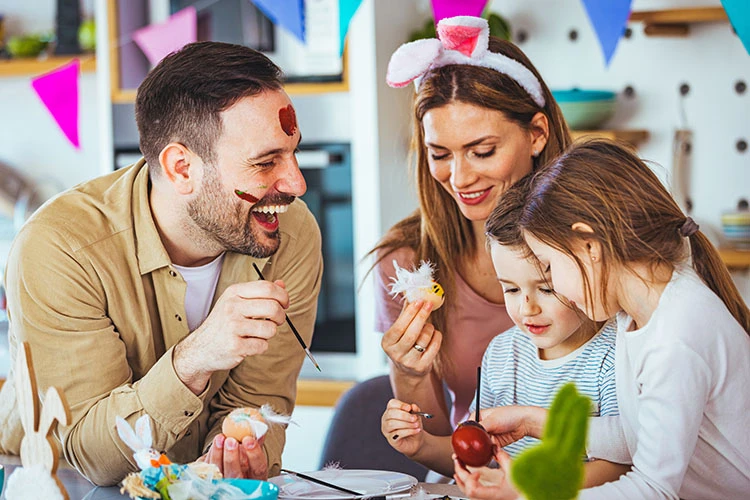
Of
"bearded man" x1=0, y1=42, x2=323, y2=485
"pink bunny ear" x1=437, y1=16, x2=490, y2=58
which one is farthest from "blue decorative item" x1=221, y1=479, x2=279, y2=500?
"pink bunny ear" x1=437, y1=16, x2=490, y2=58

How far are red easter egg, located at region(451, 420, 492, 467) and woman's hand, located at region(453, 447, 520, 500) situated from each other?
0.01 meters

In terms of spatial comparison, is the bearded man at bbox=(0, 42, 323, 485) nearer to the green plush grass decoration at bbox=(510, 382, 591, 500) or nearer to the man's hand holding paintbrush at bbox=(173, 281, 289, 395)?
the man's hand holding paintbrush at bbox=(173, 281, 289, 395)

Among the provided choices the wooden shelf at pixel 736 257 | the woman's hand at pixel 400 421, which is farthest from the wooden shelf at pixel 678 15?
the woman's hand at pixel 400 421

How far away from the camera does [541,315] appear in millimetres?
1675

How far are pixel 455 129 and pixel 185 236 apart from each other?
0.55 meters

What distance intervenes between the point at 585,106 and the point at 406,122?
1.93 feet

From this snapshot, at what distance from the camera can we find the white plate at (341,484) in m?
1.43

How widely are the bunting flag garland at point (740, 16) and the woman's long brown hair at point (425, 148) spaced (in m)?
0.37

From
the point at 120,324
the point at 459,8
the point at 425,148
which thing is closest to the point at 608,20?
the point at 459,8

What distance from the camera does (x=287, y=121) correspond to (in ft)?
5.75

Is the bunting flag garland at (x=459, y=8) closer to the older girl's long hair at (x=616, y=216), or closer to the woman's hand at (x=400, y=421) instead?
the older girl's long hair at (x=616, y=216)

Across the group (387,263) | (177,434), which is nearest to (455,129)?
(387,263)

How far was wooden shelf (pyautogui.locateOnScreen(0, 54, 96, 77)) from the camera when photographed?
3.85 meters

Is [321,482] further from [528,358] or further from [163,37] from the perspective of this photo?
[163,37]
